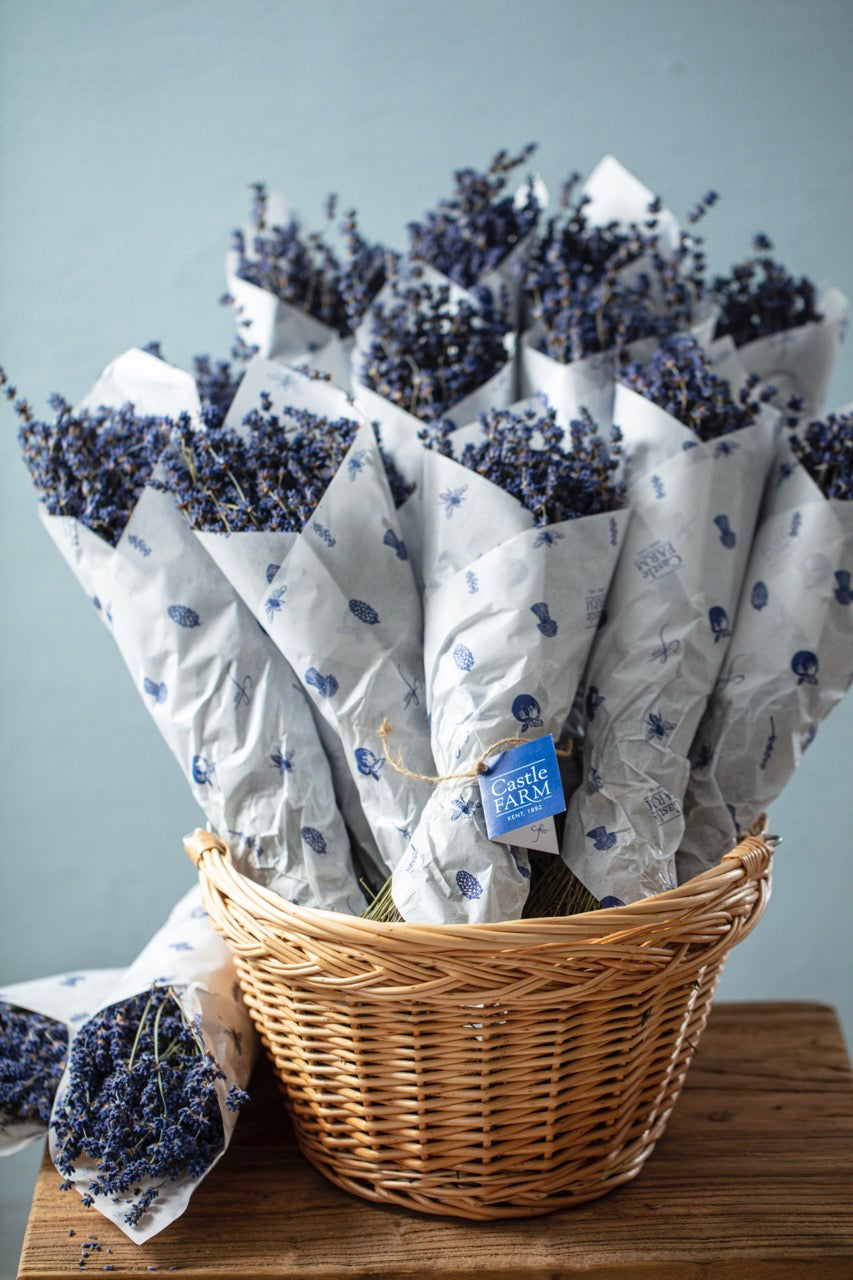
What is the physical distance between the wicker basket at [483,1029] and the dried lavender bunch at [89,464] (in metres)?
0.27

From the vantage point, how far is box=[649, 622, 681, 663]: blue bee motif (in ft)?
2.70

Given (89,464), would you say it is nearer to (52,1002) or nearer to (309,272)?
(309,272)

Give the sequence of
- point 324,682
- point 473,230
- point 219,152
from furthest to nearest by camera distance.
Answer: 1. point 219,152
2. point 473,230
3. point 324,682

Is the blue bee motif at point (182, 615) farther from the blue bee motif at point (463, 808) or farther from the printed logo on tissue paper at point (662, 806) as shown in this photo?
the printed logo on tissue paper at point (662, 806)

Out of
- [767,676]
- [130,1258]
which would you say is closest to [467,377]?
[767,676]


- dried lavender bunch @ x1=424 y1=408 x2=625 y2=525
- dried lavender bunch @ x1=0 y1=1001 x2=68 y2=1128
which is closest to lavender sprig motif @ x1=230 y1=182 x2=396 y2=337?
dried lavender bunch @ x1=424 y1=408 x2=625 y2=525

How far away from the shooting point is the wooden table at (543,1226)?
30.5 inches

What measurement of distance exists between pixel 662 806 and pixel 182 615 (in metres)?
0.39

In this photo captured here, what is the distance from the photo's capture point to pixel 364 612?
Result: 0.80 m

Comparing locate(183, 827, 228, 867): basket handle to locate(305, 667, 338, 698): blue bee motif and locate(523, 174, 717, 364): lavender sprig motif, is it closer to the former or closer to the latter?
locate(305, 667, 338, 698): blue bee motif

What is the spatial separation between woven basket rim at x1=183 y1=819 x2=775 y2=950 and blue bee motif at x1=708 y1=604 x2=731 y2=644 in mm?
180

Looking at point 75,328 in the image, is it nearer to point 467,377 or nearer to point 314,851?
point 467,377

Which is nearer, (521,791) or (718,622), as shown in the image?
(521,791)

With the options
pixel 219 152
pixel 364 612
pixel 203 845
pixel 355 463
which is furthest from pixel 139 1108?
pixel 219 152
